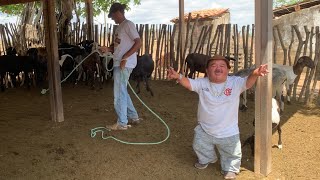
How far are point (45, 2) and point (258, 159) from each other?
4573mm

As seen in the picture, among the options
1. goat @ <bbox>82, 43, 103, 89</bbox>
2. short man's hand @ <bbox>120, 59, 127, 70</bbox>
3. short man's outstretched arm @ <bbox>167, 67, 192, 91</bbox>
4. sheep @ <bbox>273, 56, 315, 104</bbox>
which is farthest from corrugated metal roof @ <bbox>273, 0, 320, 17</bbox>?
short man's outstretched arm @ <bbox>167, 67, 192, 91</bbox>

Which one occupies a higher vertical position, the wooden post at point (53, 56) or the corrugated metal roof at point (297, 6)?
the corrugated metal roof at point (297, 6)

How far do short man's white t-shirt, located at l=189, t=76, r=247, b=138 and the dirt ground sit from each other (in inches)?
24.2

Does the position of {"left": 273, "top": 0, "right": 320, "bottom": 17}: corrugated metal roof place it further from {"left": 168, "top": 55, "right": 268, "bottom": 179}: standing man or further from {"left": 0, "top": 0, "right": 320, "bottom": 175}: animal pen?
{"left": 168, "top": 55, "right": 268, "bottom": 179}: standing man

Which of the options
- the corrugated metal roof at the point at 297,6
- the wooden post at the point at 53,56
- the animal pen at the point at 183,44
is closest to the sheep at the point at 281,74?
the animal pen at the point at 183,44

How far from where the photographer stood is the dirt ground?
4.66 meters

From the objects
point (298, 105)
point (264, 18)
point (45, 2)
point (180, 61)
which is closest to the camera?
point (264, 18)

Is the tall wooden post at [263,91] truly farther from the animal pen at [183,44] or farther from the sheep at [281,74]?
the sheep at [281,74]

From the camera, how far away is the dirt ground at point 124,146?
15.3 ft

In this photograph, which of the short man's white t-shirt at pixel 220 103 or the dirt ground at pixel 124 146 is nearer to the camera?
the short man's white t-shirt at pixel 220 103

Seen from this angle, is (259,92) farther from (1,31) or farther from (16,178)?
(1,31)

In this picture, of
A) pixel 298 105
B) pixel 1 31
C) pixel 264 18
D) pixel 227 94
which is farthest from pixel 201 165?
pixel 1 31

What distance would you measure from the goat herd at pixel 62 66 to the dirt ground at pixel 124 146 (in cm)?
250

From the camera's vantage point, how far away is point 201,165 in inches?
186
